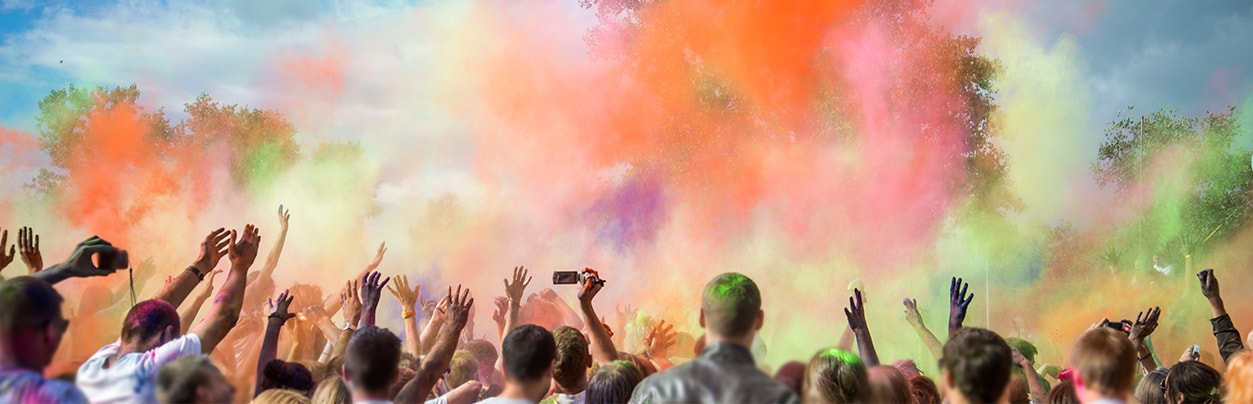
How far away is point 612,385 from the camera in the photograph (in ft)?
14.7

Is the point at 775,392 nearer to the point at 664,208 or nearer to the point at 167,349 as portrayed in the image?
the point at 167,349

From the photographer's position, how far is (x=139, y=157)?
44.7ft

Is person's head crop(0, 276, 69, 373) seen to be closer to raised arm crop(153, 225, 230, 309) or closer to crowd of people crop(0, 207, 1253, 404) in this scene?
crowd of people crop(0, 207, 1253, 404)

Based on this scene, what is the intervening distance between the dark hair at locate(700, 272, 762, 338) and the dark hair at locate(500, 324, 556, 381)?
0.96 meters

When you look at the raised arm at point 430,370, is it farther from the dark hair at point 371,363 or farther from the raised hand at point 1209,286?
the raised hand at point 1209,286

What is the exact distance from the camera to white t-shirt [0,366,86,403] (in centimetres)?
317

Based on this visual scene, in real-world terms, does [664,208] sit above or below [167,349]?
above

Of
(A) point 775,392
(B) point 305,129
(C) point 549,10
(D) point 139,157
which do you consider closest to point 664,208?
(C) point 549,10

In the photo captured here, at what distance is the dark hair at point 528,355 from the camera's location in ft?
13.6

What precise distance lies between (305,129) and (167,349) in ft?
35.1

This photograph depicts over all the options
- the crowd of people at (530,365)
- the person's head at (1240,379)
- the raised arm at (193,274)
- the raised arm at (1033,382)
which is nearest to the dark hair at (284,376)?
the crowd of people at (530,365)

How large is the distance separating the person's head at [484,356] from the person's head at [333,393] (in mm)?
2782

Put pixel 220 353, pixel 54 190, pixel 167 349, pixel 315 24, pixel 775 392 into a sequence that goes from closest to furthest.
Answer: pixel 775 392 → pixel 167 349 → pixel 220 353 → pixel 54 190 → pixel 315 24

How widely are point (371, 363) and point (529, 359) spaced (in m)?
0.66
